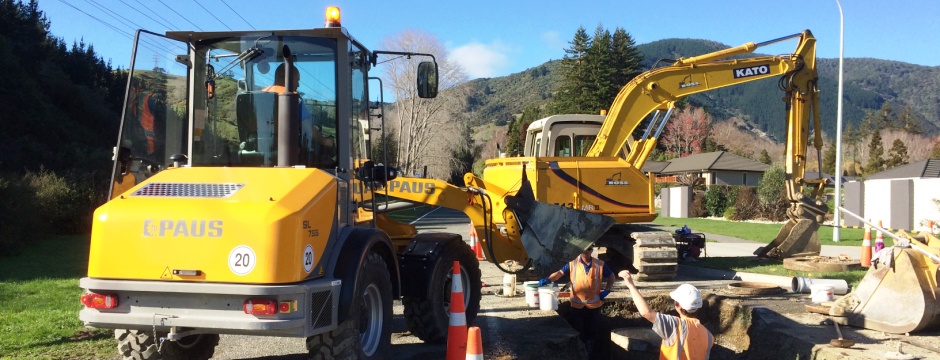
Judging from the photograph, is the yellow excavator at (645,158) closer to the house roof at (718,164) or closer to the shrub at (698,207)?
the shrub at (698,207)

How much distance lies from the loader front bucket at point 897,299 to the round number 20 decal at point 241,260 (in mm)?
6715

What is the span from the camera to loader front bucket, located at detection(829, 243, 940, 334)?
750 centimetres

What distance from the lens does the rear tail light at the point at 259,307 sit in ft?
14.9

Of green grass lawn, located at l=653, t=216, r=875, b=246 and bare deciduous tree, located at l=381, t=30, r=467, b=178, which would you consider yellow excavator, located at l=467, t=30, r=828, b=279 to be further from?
bare deciduous tree, located at l=381, t=30, r=467, b=178

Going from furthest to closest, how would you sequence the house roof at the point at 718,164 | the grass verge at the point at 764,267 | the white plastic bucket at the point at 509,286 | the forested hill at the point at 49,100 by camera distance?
the house roof at the point at 718,164
the forested hill at the point at 49,100
the grass verge at the point at 764,267
the white plastic bucket at the point at 509,286

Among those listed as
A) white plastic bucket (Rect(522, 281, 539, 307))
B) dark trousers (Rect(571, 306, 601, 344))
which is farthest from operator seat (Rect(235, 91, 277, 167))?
dark trousers (Rect(571, 306, 601, 344))

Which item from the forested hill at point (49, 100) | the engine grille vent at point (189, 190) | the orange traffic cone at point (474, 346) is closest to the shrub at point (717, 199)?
the forested hill at point (49, 100)

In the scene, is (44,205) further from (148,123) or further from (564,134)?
(148,123)

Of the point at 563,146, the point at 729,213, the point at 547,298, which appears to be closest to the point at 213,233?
the point at 547,298

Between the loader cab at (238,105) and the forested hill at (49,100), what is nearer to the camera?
the loader cab at (238,105)

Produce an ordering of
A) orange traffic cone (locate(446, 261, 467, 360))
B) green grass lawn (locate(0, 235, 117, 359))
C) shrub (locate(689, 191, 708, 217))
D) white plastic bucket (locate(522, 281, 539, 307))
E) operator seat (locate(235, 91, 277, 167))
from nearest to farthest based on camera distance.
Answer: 1. operator seat (locate(235, 91, 277, 167))
2. orange traffic cone (locate(446, 261, 467, 360))
3. green grass lawn (locate(0, 235, 117, 359))
4. white plastic bucket (locate(522, 281, 539, 307))
5. shrub (locate(689, 191, 708, 217))

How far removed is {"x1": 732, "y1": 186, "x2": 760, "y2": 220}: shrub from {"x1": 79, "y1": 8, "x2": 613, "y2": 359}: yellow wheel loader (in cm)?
2766

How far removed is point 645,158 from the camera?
1280 centimetres

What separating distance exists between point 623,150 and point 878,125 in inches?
3468
